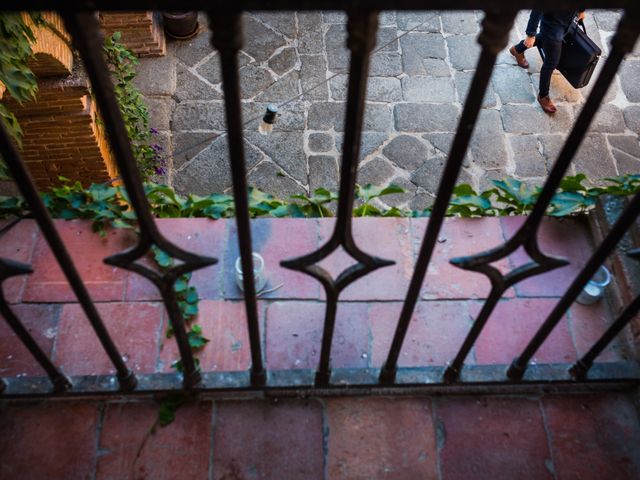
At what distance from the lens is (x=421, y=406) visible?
1.54m

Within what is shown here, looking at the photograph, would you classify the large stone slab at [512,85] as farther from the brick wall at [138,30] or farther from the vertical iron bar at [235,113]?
the vertical iron bar at [235,113]

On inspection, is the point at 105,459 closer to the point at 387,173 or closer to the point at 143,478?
the point at 143,478

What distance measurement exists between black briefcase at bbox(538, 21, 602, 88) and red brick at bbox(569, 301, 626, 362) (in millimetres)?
4321

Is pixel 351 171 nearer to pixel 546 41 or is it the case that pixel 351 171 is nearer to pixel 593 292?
Answer: pixel 593 292

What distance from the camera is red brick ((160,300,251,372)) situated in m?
1.64

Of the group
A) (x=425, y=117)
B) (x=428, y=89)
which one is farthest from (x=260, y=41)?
(x=425, y=117)

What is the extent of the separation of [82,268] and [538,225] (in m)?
1.41

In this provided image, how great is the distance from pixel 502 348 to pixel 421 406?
323mm

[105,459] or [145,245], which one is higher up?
[145,245]

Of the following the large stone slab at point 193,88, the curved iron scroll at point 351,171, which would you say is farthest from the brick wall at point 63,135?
the curved iron scroll at point 351,171

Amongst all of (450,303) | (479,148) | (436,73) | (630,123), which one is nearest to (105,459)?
(450,303)

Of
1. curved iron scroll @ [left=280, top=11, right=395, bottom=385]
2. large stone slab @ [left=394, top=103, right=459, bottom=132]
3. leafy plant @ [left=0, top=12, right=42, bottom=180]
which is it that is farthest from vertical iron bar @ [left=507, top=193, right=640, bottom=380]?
large stone slab @ [left=394, top=103, right=459, bottom=132]

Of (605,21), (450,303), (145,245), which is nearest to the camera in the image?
(145,245)

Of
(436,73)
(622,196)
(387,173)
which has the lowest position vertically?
(387,173)
